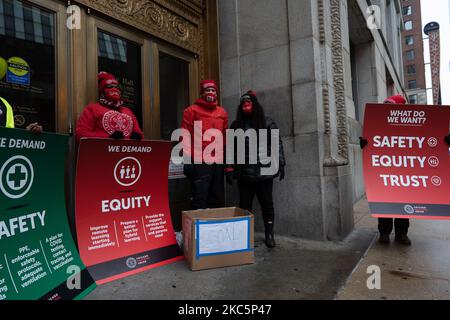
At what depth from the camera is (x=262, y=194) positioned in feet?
11.6

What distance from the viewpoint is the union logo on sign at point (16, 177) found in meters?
1.85

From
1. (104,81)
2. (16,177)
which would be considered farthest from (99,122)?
(16,177)

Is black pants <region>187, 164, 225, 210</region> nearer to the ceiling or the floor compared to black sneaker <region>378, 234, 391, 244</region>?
nearer to the ceiling

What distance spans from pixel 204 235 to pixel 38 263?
4.33 feet

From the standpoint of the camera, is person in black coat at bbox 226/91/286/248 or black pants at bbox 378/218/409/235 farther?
black pants at bbox 378/218/409/235

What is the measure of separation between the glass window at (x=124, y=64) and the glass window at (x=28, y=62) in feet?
1.84

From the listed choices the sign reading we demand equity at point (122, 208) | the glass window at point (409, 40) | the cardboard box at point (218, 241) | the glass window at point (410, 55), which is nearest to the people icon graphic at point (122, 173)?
the sign reading we demand equity at point (122, 208)

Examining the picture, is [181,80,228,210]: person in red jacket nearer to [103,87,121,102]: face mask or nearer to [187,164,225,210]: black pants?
[187,164,225,210]: black pants

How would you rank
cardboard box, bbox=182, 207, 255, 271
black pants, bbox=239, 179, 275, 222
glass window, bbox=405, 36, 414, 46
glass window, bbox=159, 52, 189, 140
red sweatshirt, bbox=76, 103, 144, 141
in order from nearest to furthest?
1. cardboard box, bbox=182, 207, 255, 271
2. red sweatshirt, bbox=76, 103, 144, 141
3. black pants, bbox=239, 179, 275, 222
4. glass window, bbox=159, 52, 189, 140
5. glass window, bbox=405, 36, 414, 46

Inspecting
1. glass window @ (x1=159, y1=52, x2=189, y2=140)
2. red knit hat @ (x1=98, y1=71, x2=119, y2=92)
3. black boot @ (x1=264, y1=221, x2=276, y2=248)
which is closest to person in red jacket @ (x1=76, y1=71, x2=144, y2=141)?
red knit hat @ (x1=98, y1=71, x2=119, y2=92)

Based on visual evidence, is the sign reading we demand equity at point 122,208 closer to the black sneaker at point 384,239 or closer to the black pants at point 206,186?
the black pants at point 206,186

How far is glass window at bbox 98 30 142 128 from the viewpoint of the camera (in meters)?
3.52

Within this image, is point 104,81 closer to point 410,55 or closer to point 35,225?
point 35,225

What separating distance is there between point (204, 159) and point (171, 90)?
4.91 feet
